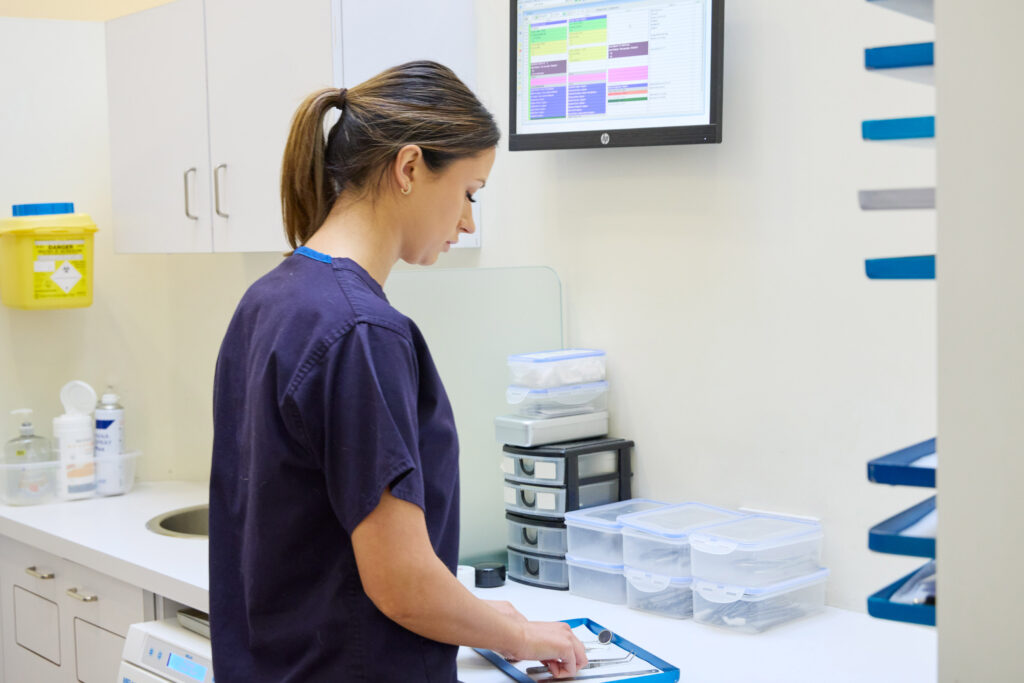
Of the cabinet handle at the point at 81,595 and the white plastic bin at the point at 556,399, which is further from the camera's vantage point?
the cabinet handle at the point at 81,595

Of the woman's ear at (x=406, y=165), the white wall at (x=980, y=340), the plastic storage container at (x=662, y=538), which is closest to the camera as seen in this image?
the white wall at (x=980, y=340)

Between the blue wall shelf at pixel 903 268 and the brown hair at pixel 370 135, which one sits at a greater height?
the brown hair at pixel 370 135

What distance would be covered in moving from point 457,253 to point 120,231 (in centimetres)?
99

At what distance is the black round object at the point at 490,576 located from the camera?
6.63 feet

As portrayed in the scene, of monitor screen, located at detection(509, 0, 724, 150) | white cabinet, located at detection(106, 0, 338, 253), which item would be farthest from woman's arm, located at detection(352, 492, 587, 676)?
white cabinet, located at detection(106, 0, 338, 253)

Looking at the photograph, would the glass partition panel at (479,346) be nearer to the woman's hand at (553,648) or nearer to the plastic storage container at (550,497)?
the plastic storage container at (550,497)

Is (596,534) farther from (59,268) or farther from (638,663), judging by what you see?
(59,268)

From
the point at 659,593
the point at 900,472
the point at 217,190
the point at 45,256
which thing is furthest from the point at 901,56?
the point at 45,256

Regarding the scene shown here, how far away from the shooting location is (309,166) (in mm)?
1320

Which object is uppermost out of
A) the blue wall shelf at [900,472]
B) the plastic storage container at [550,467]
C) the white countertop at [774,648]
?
the blue wall shelf at [900,472]

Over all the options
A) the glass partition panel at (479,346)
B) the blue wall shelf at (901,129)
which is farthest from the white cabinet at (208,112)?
the blue wall shelf at (901,129)

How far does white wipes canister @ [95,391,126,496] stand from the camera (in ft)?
9.40

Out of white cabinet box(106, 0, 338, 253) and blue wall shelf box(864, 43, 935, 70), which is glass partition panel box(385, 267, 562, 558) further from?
blue wall shelf box(864, 43, 935, 70)

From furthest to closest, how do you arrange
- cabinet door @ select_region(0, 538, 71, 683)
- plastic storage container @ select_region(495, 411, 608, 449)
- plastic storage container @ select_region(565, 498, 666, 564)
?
1. cabinet door @ select_region(0, 538, 71, 683)
2. plastic storage container @ select_region(495, 411, 608, 449)
3. plastic storage container @ select_region(565, 498, 666, 564)
